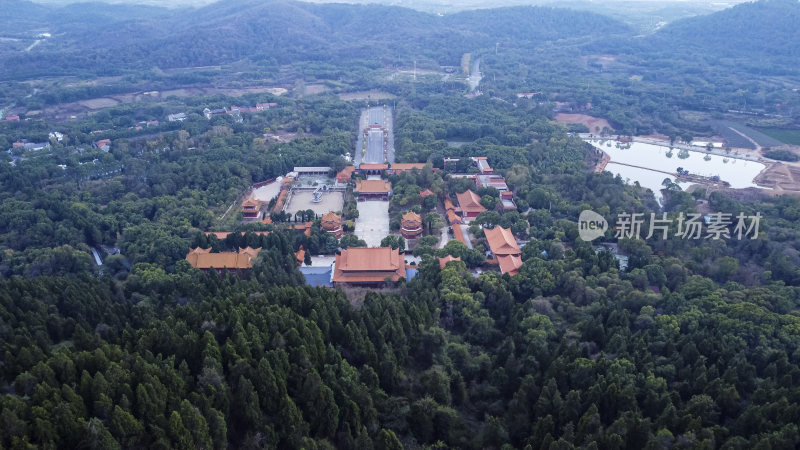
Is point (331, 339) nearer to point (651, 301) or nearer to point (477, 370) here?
point (477, 370)

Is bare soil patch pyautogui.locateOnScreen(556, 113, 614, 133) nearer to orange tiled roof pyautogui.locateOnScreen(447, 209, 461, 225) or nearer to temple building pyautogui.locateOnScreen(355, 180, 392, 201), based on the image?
orange tiled roof pyautogui.locateOnScreen(447, 209, 461, 225)

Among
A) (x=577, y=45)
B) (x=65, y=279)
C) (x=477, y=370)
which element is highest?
(x=577, y=45)

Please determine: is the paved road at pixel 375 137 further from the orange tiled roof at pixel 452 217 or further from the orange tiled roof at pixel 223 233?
the orange tiled roof at pixel 223 233

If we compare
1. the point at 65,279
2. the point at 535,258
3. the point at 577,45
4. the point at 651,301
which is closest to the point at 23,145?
the point at 65,279

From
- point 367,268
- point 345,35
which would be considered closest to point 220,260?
point 367,268

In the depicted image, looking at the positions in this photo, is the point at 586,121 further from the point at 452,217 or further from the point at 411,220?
the point at 411,220

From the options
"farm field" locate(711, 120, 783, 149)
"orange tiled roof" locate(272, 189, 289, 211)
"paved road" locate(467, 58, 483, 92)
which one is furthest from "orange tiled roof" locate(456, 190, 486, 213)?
"paved road" locate(467, 58, 483, 92)

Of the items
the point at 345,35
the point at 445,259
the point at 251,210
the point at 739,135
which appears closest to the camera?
the point at 445,259
